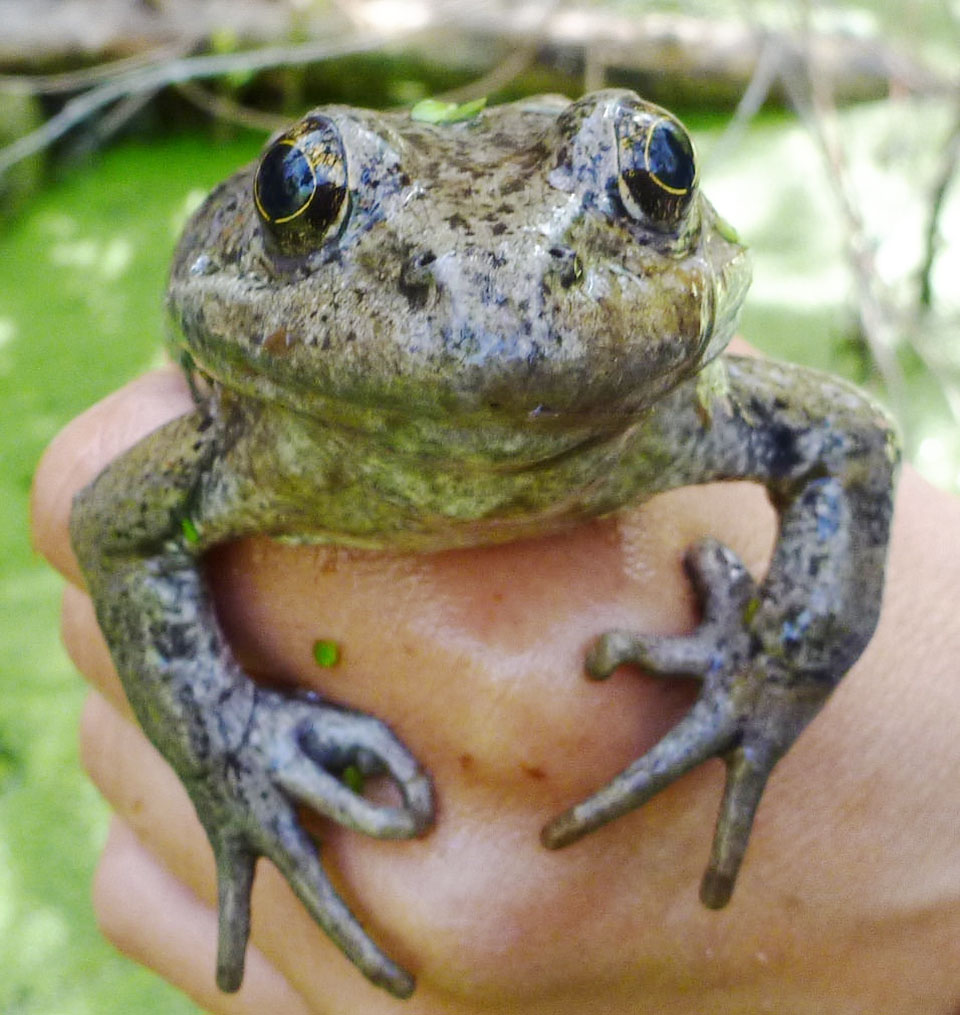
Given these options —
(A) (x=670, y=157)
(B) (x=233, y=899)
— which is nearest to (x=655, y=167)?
(A) (x=670, y=157)

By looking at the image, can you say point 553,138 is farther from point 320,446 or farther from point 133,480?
point 133,480

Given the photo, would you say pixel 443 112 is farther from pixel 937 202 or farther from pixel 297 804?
pixel 937 202

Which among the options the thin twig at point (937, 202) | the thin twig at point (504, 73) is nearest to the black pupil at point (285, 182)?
the thin twig at point (937, 202)

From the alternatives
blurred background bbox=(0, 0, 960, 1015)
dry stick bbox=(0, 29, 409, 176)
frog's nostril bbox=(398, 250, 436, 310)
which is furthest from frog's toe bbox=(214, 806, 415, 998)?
dry stick bbox=(0, 29, 409, 176)

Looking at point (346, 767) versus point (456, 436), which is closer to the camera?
point (456, 436)

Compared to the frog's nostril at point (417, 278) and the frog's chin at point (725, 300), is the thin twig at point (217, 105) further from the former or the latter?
the frog's nostril at point (417, 278)

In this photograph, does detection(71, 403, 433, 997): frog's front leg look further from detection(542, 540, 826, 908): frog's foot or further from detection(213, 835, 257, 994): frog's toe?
detection(542, 540, 826, 908): frog's foot

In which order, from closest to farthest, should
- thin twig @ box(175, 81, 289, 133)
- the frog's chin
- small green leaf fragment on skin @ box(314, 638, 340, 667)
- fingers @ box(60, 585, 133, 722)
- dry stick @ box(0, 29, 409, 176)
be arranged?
the frog's chin
small green leaf fragment on skin @ box(314, 638, 340, 667)
fingers @ box(60, 585, 133, 722)
dry stick @ box(0, 29, 409, 176)
thin twig @ box(175, 81, 289, 133)
